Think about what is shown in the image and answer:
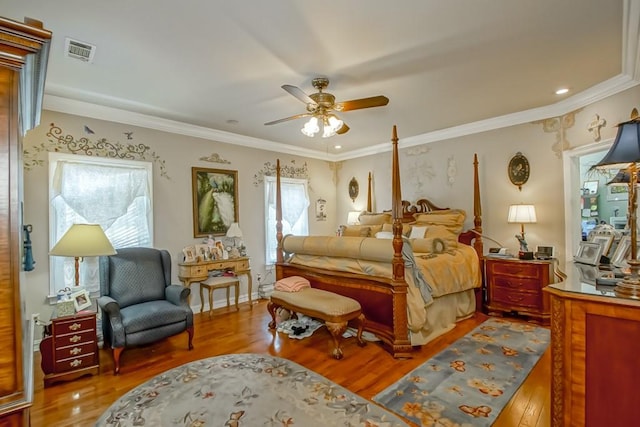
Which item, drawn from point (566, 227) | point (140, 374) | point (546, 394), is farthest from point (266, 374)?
point (566, 227)

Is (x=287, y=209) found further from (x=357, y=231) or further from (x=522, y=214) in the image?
(x=522, y=214)

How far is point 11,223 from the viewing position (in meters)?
0.85

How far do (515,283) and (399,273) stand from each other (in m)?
1.95

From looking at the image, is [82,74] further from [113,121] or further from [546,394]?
[546,394]

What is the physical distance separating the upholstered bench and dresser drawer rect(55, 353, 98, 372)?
1.73m

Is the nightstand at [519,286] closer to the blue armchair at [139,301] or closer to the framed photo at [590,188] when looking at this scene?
the framed photo at [590,188]

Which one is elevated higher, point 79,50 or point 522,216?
point 79,50

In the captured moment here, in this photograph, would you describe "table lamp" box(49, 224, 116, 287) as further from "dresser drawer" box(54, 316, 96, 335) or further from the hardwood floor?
the hardwood floor

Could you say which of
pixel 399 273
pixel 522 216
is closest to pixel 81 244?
pixel 399 273

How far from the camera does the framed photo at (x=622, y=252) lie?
7.13 feet

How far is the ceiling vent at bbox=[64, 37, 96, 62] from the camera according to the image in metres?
2.41

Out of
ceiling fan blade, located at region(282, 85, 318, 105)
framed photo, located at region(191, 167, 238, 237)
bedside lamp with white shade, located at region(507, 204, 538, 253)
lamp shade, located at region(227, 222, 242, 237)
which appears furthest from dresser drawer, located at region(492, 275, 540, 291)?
framed photo, located at region(191, 167, 238, 237)

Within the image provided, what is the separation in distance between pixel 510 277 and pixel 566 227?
0.91 m

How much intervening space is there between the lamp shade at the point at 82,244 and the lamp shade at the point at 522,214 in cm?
463
